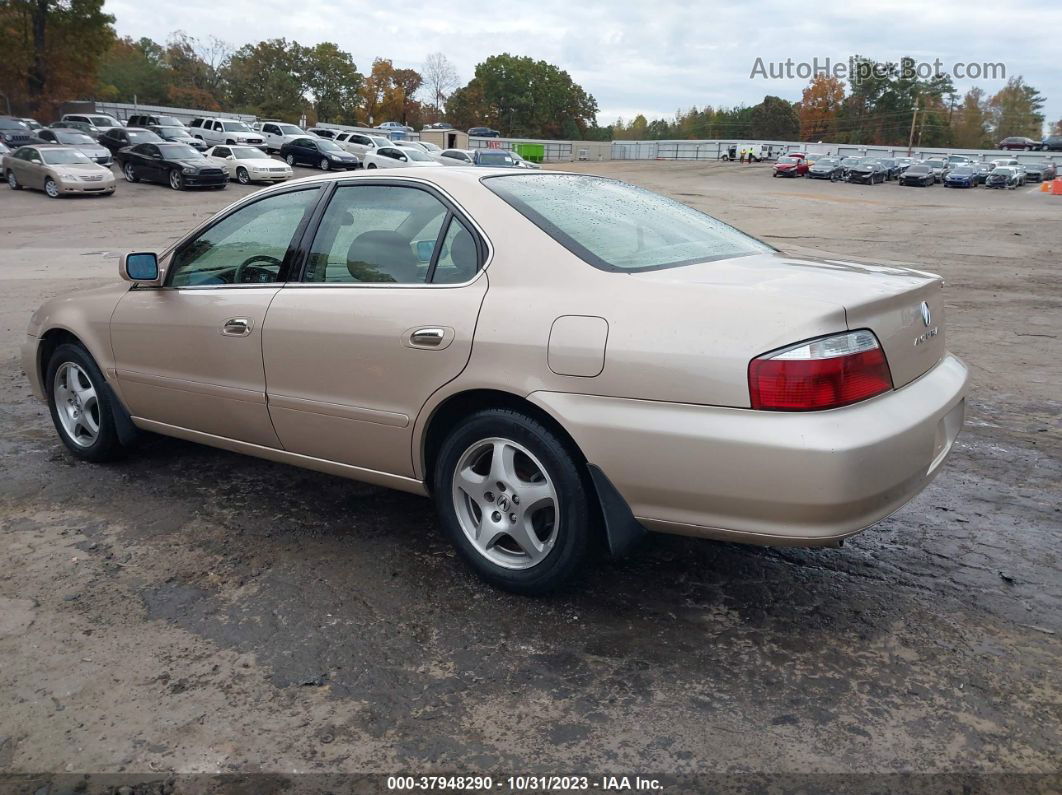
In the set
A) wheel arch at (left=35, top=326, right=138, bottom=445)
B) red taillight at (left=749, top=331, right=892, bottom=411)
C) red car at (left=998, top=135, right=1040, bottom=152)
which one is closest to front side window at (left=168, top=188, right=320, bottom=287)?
wheel arch at (left=35, top=326, right=138, bottom=445)

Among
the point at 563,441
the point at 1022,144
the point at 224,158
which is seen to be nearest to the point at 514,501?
the point at 563,441

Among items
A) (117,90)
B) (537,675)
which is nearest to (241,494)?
(537,675)

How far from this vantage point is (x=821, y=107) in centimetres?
10588

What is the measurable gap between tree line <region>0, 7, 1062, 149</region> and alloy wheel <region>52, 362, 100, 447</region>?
2769 inches

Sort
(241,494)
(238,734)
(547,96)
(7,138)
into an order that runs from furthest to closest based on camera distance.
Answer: (547,96), (7,138), (241,494), (238,734)

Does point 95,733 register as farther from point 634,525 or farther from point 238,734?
point 634,525

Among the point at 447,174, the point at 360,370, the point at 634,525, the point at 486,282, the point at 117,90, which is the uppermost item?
the point at 117,90

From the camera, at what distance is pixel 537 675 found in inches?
112

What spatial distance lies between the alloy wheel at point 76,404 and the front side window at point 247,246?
927 mm

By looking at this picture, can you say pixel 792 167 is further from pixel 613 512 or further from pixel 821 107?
pixel 821 107

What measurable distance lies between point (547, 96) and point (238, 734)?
12356cm

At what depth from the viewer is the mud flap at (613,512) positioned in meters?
→ 2.99

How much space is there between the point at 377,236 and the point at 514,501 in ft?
4.34

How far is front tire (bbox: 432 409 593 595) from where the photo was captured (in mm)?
3080
